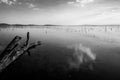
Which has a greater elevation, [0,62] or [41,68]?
[0,62]

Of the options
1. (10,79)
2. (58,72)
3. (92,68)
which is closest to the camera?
(10,79)

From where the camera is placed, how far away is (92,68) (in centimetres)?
845

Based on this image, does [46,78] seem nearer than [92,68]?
Yes

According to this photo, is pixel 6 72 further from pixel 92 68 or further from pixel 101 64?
pixel 101 64

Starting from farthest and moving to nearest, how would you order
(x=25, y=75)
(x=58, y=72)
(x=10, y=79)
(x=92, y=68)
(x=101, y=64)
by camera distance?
(x=101, y=64)
(x=92, y=68)
(x=58, y=72)
(x=25, y=75)
(x=10, y=79)

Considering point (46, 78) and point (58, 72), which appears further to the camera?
point (58, 72)

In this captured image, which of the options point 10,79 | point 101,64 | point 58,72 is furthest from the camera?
point 101,64

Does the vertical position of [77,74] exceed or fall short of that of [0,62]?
it falls short

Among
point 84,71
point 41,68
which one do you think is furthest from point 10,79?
point 84,71

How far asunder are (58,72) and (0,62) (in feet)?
16.4

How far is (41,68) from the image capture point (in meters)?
8.52

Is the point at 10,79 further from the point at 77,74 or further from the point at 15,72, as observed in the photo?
the point at 77,74

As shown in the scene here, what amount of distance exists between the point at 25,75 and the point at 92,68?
21.0 feet

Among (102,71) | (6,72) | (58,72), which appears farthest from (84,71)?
(6,72)
